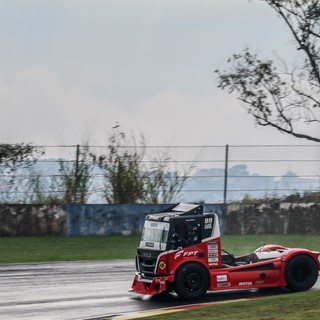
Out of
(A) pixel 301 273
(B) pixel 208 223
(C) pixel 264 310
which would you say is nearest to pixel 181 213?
(B) pixel 208 223

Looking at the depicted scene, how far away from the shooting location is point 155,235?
16.2m

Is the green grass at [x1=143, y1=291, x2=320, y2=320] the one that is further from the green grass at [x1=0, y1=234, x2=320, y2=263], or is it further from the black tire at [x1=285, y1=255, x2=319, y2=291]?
the green grass at [x1=0, y1=234, x2=320, y2=263]

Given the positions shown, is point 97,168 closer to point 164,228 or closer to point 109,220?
point 109,220

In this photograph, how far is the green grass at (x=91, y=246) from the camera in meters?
22.6

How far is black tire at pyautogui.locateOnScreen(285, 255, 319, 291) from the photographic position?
16.3 m

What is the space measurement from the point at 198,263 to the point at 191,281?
37cm

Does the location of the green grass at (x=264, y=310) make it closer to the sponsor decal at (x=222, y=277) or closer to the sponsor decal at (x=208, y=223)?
the sponsor decal at (x=222, y=277)

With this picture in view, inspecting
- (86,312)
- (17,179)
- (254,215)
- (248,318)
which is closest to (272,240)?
(254,215)

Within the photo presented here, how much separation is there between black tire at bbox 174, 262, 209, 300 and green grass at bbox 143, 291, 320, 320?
1.47 m

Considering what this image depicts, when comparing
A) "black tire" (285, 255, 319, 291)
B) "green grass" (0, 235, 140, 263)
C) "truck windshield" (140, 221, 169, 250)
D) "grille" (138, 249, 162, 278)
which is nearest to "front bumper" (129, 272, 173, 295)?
"grille" (138, 249, 162, 278)

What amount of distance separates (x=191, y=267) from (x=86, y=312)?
7.44ft

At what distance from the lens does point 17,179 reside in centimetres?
2734

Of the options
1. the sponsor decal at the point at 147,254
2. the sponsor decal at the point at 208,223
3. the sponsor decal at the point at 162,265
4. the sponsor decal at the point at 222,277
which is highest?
the sponsor decal at the point at 208,223

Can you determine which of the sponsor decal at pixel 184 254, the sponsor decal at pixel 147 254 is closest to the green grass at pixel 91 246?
the sponsor decal at pixel 147 254
